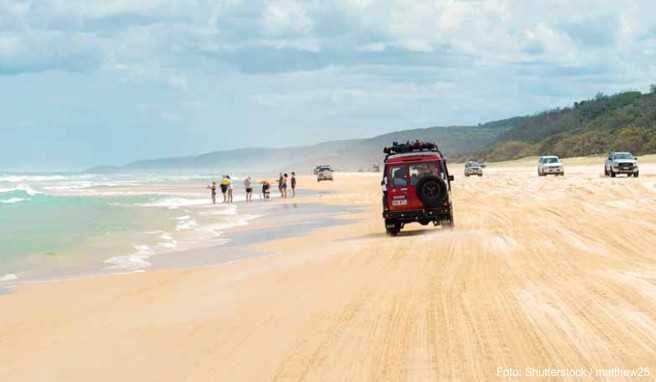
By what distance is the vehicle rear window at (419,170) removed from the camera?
21797 mm

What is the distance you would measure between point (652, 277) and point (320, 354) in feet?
19.1

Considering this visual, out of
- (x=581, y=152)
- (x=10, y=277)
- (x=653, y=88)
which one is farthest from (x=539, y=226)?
(x=653, y=88)

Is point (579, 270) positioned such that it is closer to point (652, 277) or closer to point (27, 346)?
point (652, 277)

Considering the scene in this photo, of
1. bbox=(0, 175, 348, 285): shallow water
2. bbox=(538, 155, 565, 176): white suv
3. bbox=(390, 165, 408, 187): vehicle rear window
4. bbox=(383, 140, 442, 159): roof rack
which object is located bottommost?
bbox=(0, 175, 348, 285): shallow water

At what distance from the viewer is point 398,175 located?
21875mm

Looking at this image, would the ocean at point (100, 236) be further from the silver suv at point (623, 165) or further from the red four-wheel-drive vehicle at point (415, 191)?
the silver suv at point (623, 165)

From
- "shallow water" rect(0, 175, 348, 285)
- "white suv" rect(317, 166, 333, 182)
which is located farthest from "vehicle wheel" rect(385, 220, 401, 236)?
"white suv" rect(317, 166, 333, 182)

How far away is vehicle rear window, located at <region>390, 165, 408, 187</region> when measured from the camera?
2184cm

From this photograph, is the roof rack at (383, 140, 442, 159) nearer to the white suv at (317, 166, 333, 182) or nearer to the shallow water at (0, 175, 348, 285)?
the shallow water at (0, 175, 348, 285)

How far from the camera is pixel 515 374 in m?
7.19

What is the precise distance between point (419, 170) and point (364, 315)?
471 inches

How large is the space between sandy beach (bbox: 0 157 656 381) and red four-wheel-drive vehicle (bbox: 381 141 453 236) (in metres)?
2.79

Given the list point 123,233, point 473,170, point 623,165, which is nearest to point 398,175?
point 123,233

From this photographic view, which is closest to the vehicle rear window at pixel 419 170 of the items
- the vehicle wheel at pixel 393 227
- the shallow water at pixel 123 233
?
the vehicle wheel at pixel 393 227
